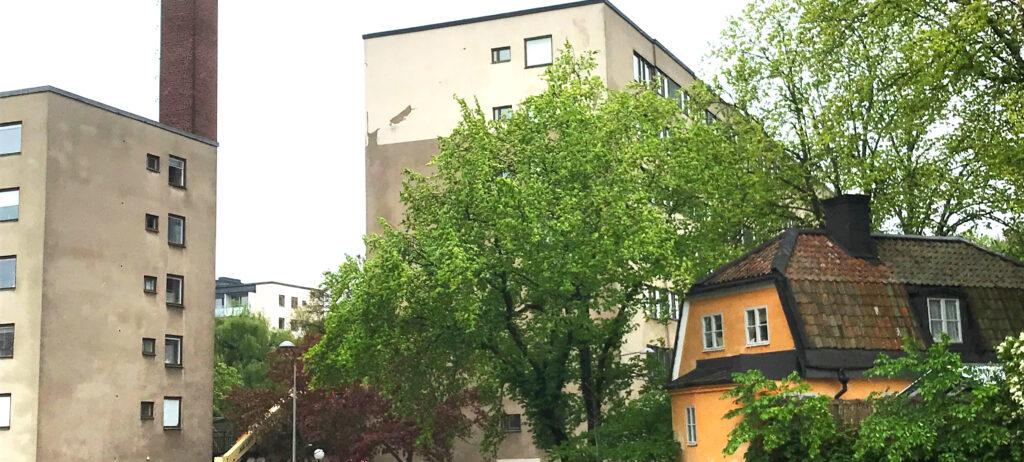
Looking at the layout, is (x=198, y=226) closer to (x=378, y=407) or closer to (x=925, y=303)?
(x=378, y=407)

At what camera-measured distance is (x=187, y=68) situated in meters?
60.9

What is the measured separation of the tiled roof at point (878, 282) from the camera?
1339 inches

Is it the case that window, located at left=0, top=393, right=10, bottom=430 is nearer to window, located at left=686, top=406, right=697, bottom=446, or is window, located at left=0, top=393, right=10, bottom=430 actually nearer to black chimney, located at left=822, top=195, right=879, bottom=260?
window, located at left=686, top=406, right=697, bottom=446

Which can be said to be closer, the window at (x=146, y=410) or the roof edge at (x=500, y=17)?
the window at (x=146, y=410)

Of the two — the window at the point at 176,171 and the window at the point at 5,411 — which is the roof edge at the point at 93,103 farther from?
the window at the point at 5,411

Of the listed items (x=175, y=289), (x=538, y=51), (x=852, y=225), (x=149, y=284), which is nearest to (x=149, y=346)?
(x=149, y=284)

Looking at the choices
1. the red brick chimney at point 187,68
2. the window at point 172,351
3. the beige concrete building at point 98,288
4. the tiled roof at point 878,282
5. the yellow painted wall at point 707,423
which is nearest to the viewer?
the tiled roof at point 878,282

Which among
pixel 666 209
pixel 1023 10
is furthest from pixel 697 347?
pixel 1023 10

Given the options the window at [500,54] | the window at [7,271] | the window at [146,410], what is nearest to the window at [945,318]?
the window at [500,54]

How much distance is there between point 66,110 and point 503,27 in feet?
70.7

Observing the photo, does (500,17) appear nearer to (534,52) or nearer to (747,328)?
(534,52)

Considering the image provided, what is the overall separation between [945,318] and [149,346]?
34.0 metres

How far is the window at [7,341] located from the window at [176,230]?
333 inches

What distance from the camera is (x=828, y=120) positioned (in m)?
42.9
